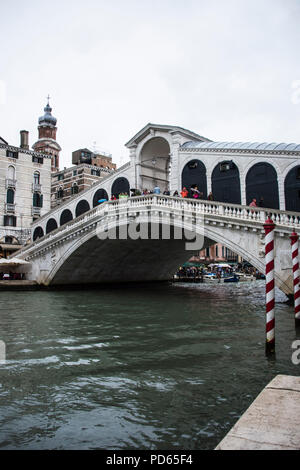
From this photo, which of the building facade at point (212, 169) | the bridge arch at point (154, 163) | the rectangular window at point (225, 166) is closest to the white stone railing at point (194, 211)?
the building facade at point (212, 169)

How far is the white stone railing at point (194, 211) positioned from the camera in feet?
40.3

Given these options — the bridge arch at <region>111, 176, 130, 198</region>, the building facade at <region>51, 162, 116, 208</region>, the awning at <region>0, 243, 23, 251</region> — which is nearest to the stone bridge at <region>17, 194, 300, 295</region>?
the bridge arch at <region>111, 176, 130, 198</region>

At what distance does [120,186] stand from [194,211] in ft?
29.4

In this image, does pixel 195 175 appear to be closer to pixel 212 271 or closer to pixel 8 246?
pixel 8 246

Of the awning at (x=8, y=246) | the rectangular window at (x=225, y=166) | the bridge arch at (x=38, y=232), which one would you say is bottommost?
the awning at (x=8, y=246)

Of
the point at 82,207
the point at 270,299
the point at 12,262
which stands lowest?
the point at 270,299

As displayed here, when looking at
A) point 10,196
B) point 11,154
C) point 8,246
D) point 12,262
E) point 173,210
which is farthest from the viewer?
point 11,154

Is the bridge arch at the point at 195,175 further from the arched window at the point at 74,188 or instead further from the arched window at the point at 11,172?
the arched window at the point at 74,188

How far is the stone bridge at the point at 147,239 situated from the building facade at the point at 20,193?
25.0ft

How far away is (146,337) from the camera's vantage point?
7883 mm

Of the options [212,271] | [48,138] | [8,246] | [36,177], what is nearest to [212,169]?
[8,246]

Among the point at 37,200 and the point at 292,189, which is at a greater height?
the point at 37,200

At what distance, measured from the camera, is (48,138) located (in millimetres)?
53375
